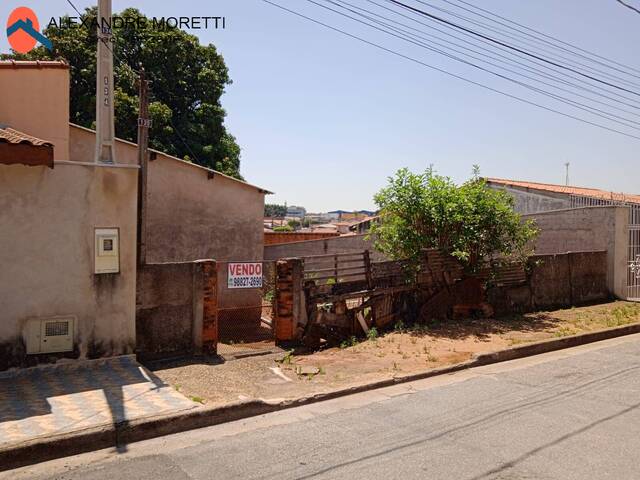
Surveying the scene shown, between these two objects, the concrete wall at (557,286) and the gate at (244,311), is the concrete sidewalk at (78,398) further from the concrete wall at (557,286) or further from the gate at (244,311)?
the concrete wall at (557,286)

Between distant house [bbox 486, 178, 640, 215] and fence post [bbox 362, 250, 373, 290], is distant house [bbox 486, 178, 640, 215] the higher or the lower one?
the higher one

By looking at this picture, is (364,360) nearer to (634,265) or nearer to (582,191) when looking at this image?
(634,265)

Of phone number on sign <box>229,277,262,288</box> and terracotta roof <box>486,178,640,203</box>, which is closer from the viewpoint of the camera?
phone number on sign <box>229,277,262,288</box>

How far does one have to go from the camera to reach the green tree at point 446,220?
11289 millimetres

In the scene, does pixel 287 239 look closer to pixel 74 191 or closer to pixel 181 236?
pixel 181 236

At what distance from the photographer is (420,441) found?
5059 millimetres

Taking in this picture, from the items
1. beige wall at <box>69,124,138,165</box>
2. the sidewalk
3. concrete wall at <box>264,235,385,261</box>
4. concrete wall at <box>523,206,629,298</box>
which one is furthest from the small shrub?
concrete wall at <box>264,235,385,261</box>

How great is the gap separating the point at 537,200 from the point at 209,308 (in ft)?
58.6

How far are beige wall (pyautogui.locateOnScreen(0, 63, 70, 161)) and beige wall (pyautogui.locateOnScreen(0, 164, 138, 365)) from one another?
12.4 feet

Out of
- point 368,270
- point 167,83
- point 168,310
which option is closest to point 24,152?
point 168,310

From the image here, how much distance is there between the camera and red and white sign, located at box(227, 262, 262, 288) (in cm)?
946

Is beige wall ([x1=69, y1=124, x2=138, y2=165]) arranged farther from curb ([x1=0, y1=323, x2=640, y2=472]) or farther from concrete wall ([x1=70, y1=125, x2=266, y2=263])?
curb ([x1=0, y1=323, x2=640, y2=472])

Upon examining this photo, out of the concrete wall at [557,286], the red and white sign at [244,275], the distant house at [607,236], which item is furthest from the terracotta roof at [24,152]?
the distant house at [607,236]

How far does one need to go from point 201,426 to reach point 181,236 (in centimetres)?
900
